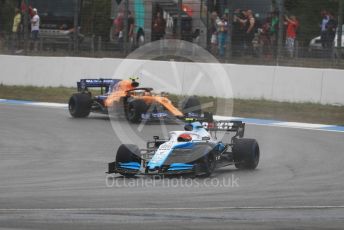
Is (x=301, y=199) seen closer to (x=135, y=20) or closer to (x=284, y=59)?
(x=284, y=59)

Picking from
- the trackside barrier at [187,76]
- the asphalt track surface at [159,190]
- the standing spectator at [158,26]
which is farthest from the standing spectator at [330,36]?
the asphalt track surface at [159,190]

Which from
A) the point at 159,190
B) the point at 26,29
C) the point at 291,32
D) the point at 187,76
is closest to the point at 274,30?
the point at 291,32

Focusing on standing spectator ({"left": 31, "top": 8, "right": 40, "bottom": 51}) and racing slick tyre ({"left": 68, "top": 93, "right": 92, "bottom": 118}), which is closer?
racing slick tyre ({"left": 68, "top": 93, "right": 92, "bottom": 118})

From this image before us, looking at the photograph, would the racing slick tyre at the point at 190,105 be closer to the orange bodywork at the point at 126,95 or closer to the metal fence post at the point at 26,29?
the orange bodywork at the point at 126,95

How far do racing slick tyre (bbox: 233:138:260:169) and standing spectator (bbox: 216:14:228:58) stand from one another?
37.4 ft

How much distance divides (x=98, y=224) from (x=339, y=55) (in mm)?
15054

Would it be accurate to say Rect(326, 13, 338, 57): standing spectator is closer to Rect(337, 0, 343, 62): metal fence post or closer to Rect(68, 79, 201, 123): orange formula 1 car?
Rect(337, 0, 343, 62): metal fence post

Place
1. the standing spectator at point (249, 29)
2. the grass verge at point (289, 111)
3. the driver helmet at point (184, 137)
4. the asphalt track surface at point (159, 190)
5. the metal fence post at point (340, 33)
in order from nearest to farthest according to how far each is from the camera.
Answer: the asphalt track surface at point (159, 190) → the driver helmet at point (184, 137) → the grass verge at point (289, 111) → the metal fence post at point (340, 33) → the standing spectator at point (249, 29)

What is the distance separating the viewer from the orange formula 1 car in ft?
59.6

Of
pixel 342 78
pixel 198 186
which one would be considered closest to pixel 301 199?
pixel 198 186

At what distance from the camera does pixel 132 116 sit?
18.4m

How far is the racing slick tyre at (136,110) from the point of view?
18.3 meters

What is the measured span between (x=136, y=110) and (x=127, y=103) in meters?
0.84

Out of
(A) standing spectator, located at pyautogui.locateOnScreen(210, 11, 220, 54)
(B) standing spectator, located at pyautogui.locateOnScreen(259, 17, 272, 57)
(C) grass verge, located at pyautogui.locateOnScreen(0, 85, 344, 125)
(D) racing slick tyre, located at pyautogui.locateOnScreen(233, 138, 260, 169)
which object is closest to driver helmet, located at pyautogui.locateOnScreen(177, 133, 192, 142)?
(D) racing slick tyre, located at pyautogui.locateOnScreen(233, 138, 260, 169)
